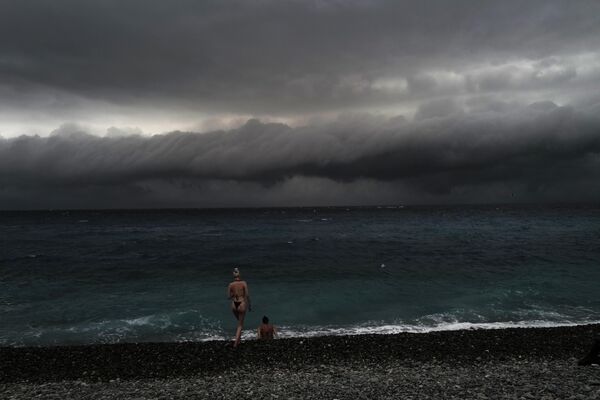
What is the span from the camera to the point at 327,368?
12.3 meters

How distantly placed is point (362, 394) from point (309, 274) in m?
25.7

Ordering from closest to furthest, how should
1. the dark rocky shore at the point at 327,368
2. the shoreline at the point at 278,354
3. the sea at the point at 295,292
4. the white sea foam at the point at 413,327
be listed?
the dark rocky shore at the point at 327,368, the shoreline at the point at 278,354, the white sea foam at the point at 413,327, the sea at the point at 295,292

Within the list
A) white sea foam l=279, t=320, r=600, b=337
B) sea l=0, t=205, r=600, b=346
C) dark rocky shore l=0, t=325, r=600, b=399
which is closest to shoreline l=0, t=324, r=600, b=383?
dark rocky shore l=0, t=325, r=600, b=399

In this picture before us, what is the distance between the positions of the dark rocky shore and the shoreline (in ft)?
0.12

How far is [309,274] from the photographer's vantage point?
3559 cm

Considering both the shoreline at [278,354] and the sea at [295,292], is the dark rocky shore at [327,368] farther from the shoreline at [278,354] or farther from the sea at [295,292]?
the sea at [295,292]

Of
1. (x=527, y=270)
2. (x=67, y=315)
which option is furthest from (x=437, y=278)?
(x=67, y=315)

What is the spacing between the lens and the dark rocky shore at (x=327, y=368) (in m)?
10.4

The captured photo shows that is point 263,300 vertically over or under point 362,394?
under

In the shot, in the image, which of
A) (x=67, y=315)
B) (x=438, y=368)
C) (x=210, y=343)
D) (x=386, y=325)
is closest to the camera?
(x=438, y=368)

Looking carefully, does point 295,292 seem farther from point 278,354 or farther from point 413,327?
point 278,354

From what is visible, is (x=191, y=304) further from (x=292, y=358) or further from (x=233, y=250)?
(x=233, y=250)

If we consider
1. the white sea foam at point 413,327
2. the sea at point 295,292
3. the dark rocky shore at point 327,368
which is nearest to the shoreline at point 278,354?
the dark rocky shore at point 327,368

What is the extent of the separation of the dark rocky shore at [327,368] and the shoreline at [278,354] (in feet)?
0.12
